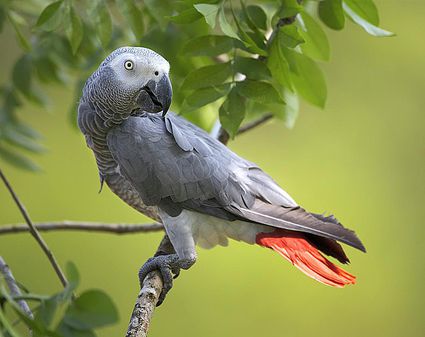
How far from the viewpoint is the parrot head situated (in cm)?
105

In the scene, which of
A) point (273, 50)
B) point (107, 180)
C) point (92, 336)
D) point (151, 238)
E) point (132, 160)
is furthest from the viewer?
point (151, 238)

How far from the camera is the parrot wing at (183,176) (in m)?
1.12

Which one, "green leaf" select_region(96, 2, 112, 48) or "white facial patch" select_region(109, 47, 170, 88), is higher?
"green leaf" select_region(96, 2, 112, 48)

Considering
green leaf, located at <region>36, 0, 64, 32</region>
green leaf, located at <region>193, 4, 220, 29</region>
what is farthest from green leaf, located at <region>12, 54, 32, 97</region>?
green leaf, located at <region>193, 4, 220, 29</region>

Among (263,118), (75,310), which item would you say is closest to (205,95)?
(263,118)

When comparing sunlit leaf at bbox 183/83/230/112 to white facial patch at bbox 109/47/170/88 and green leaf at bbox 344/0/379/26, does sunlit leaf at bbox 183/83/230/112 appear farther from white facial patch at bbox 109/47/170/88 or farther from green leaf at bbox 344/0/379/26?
green leaf at bbox 344/0/379/26

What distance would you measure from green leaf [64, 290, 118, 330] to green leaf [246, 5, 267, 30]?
0.55 meters

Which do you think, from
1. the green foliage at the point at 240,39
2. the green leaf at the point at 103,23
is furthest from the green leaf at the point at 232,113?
the green leaf at the point at 103,23

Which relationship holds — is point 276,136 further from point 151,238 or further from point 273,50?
point 273,50

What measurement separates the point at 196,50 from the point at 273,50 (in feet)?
0.44

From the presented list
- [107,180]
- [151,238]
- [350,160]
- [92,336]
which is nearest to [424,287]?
[350,160]

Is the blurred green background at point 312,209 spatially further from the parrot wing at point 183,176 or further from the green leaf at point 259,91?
the green leaf at point 259,91

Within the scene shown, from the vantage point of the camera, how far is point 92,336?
73 centimetres

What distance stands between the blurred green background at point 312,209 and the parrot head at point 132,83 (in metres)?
1.56
